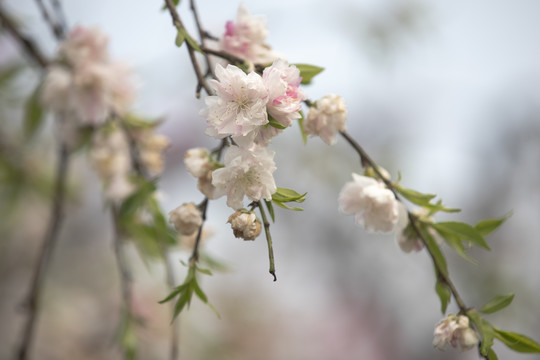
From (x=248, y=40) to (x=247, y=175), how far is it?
17 centimetres

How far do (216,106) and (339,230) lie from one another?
1653 millimetres

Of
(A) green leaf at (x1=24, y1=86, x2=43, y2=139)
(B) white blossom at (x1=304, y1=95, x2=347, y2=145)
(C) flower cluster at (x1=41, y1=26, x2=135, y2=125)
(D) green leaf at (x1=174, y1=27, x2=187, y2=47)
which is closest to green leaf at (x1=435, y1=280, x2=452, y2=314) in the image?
(B) white blossom at (x1=304, y1=95, x2=347, y2=145)

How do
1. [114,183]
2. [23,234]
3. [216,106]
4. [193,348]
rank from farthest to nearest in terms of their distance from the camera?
[23,234]
[193,348]
[114,183]
[216,106]

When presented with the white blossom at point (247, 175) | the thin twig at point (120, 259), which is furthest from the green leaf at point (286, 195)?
the thin twig at point (120, 259)

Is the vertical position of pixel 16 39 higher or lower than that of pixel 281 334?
higher

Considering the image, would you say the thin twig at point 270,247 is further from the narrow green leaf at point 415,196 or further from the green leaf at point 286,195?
the narrow green leaf at point 415,196

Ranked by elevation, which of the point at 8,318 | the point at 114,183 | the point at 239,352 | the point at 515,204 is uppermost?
the point at 515,204

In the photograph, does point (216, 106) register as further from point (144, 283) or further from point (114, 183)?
point (144, 283)

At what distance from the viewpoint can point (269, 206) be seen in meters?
0.38

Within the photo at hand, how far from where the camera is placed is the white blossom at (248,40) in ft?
1.54

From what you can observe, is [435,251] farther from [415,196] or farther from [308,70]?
[308,70]

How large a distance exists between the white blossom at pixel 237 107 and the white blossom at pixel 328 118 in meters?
0.08

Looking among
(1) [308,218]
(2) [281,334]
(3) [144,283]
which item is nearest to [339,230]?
(1) [308,218]

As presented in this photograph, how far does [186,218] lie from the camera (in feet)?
1.40
